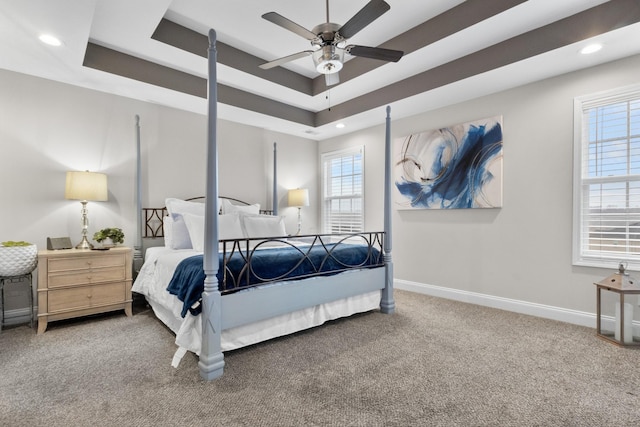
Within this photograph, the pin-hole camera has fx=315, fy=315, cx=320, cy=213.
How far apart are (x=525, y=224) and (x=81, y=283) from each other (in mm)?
4536

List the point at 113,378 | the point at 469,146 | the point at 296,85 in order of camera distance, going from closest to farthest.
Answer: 1. the point at 113,378
2. the point at 469,146
3. the point at 296,85

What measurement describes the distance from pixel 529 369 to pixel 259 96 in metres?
4.13

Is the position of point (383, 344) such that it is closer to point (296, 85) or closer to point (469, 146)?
point (469, 146)

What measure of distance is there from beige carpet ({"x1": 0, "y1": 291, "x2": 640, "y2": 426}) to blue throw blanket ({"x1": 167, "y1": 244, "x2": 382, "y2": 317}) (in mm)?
525

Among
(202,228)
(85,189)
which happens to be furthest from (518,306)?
(85,189)

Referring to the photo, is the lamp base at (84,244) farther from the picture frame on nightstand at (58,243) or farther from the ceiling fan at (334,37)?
the ceiling fan at (334,37)

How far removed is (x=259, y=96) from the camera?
433 cm

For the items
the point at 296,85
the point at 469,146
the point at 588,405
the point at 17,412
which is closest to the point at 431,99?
the point at 469,146

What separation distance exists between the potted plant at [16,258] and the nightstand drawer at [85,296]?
322mm

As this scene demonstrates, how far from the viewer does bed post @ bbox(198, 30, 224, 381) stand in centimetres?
206

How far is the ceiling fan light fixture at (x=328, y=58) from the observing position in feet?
7.70

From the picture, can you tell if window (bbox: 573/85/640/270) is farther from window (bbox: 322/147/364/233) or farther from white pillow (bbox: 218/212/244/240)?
white pillow (bbox: 218/212/244/240)

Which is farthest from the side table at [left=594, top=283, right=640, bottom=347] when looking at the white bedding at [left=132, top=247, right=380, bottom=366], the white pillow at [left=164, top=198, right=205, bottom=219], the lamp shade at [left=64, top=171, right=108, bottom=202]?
the lamp shade at [left=64, top=171, right=108, bottom=202]

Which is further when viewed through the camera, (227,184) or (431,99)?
(227,184)
